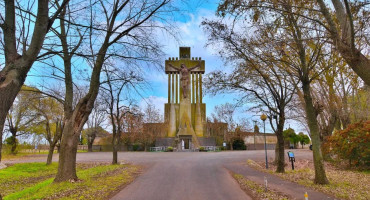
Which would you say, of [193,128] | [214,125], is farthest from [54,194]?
[214,125]

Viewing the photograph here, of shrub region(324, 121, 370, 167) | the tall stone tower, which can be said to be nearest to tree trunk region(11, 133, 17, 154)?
the tall stone tower

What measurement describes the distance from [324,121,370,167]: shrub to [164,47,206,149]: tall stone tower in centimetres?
2973

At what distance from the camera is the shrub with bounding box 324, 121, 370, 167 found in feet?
56.4

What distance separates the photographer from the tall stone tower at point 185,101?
1961 inches

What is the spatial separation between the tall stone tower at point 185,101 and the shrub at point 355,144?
29.7 metres

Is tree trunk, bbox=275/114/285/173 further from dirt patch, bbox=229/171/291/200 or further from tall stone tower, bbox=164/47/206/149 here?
tall stone tower, bbox=164/47/206/149

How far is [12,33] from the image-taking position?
582 cm

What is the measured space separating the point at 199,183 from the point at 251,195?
2.94 metres

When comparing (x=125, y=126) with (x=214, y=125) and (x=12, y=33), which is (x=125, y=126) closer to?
(x=214, y=125)

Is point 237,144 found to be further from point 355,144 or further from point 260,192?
point 260,192

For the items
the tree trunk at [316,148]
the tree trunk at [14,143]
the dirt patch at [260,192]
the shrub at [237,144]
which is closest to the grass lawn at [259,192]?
the dirt patch at [260,192]

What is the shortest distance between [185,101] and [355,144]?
3564cm

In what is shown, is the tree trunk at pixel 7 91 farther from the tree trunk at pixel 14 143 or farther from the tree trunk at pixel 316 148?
the tree trunk at pixel 14 143

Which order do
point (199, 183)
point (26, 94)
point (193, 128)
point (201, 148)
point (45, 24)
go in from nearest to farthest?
point (45, 24) < point (199, 183) < point (26, 94) < point (201, 148) < point (193, 128)
